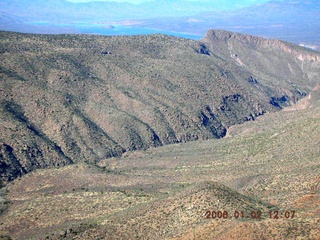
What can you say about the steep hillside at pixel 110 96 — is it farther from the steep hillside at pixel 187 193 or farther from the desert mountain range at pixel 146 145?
the steep hillside at pixel 187 193

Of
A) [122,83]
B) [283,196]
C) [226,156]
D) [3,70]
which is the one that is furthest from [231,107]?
[283,196]

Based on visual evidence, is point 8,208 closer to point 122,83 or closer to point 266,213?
point 266,213

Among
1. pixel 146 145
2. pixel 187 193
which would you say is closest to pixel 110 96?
pixel 146 145

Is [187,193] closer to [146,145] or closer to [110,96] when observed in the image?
[146,145]

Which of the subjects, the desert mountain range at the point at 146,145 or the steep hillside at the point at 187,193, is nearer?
the steep hillside at the point at 187,193

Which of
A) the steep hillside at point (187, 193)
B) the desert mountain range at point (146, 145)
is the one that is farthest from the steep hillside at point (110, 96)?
the steep hillside at point (187, 193)

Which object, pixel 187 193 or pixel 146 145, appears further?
pixel 146 145

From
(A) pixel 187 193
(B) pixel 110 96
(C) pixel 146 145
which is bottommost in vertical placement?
(C) pixel 146 145

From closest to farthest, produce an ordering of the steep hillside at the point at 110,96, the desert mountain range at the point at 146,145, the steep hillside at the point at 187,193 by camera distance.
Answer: the steep hillside at the point at 187,193, the desert mountain range at the point at 146,145, the steep hillside at the point at 110,96

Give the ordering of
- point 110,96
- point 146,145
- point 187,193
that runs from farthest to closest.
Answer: point 110,96
point 146,145
point 187,193
